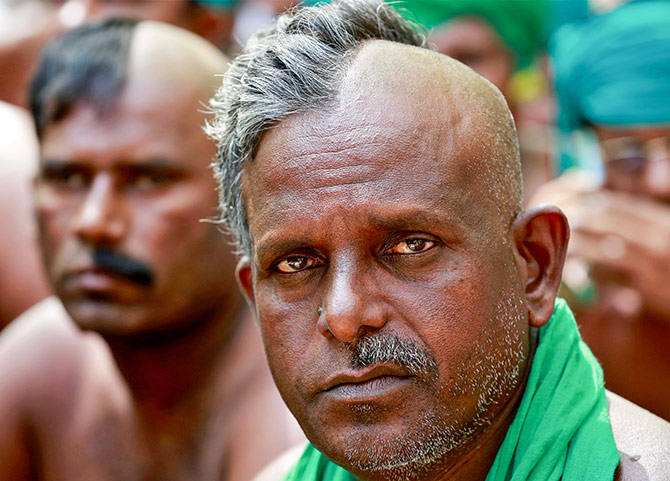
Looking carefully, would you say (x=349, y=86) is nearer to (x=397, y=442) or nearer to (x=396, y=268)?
(x=396, y=268)

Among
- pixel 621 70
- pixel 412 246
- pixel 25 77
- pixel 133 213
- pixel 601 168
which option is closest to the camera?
pixel 412 246

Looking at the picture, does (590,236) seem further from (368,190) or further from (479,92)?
(368,190)

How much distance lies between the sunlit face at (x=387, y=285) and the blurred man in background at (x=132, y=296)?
1288mm

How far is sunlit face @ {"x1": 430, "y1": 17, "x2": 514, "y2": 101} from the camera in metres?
5.54

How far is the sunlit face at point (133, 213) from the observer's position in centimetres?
344

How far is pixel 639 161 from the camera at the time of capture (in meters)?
4.08

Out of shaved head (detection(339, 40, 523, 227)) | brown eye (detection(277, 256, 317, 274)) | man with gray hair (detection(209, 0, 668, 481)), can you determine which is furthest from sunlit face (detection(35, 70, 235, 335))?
shaved head (detection(339, 40, 523, 227))

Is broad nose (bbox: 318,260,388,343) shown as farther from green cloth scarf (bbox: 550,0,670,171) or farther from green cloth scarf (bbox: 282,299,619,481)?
green cloth scarf (bbox: 550,0,670,171)

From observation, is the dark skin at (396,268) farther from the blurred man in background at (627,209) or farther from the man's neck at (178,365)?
the blurred man in background at (627,209)

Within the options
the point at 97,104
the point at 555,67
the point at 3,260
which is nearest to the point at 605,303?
the point at 555,67

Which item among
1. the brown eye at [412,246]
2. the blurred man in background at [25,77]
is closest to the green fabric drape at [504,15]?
the blurred man in background at [25,77]

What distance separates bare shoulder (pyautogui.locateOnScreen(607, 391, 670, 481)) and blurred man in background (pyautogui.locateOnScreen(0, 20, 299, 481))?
4.61ft

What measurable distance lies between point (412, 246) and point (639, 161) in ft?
7.67

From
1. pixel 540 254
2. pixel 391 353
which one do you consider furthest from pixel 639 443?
pixel 391 353
